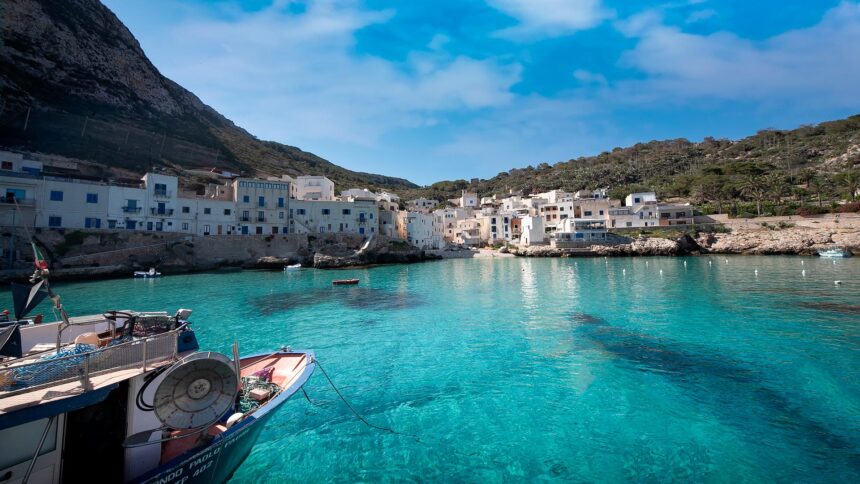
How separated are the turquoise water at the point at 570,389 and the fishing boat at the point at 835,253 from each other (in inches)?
1311

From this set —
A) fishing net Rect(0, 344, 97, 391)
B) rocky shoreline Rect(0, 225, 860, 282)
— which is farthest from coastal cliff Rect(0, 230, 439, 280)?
fishing net Rect(0, 344, 97, 391)

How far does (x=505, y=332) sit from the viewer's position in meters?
15.6

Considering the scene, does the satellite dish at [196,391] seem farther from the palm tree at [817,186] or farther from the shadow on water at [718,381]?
the palm tree at [817,186]

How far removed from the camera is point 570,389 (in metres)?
9.59

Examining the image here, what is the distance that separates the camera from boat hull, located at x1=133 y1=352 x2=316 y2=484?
4648 mm

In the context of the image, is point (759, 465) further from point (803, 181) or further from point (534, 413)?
point (803, 181)

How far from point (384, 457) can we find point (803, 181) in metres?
101

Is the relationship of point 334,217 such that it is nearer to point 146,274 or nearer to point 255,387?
point 146,274

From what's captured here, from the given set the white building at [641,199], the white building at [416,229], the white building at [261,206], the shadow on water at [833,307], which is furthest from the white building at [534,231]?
the shadow on water at [833,307]

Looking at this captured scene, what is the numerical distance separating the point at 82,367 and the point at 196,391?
1.42 m

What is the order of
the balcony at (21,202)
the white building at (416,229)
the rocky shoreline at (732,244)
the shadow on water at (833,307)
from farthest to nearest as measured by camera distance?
1. the white building at (416,229)
2. the rocky shoreline at (732,244)
3. the balcony at (21,202)
4. the shadow on water at (833,307)

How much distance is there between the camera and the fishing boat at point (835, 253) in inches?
1740

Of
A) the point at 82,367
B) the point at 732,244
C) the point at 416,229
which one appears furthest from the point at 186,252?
the point at 732,244

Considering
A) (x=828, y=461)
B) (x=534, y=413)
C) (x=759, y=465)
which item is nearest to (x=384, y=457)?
(x=534, y=413)
